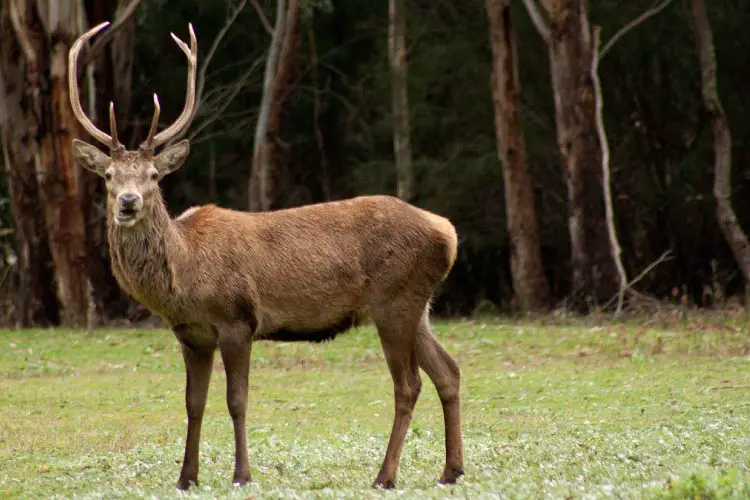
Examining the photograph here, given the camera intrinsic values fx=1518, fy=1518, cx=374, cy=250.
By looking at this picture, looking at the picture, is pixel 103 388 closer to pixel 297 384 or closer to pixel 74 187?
pixel 297 384

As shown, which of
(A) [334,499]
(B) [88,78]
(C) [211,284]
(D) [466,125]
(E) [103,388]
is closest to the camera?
(A) [334,499]

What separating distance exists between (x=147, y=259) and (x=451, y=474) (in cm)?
238

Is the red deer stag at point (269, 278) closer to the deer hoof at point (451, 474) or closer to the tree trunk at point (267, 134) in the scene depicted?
the deer hoof at point (451, 474)

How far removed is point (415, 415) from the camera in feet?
46.3

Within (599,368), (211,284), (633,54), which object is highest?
(633,54)

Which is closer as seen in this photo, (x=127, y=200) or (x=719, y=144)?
(x=127, y=200)

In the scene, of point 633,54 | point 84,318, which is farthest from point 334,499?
point 633,54

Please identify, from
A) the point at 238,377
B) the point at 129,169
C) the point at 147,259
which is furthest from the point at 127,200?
the point at 238,377

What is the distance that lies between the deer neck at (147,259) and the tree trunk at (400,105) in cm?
1738

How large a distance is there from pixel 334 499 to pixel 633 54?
2010 cm

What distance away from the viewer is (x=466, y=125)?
28969 millimetres

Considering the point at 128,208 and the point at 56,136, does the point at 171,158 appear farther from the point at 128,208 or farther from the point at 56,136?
the point at 56,136

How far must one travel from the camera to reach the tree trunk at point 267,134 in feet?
82.9

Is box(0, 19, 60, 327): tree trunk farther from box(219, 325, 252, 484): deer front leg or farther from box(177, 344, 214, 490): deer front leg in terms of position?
box(219, 325, 252, 484): deer front leg
